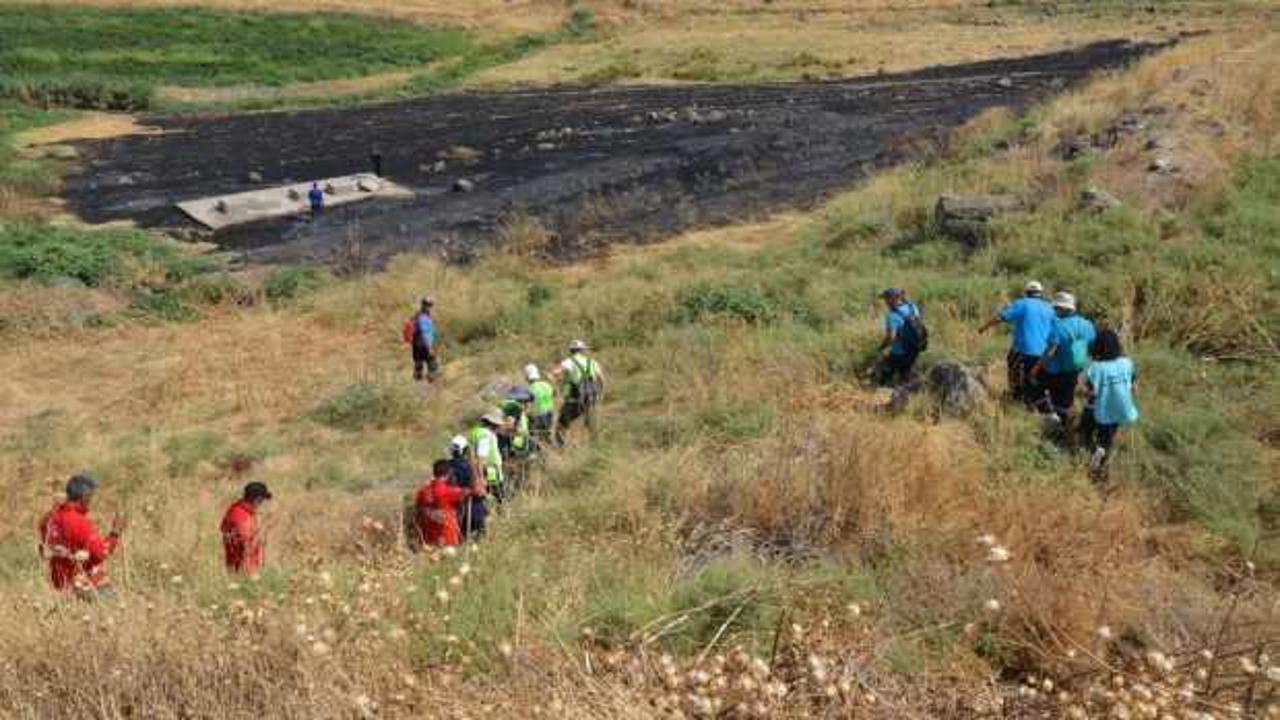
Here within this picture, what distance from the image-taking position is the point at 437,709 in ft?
11.1

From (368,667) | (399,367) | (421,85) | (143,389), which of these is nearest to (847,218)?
(399,367)

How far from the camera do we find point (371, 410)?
12625 millimetres

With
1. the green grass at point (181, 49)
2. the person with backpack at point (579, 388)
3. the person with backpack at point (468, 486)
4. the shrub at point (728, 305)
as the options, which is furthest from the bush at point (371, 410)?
the green grass at point (181, 49)

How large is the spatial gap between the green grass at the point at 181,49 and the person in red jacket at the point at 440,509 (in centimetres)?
4276

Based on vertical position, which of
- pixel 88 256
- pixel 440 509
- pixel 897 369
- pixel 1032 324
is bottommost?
pixel 88 256

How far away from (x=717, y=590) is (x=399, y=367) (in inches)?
444

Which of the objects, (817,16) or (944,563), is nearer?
(944,563)

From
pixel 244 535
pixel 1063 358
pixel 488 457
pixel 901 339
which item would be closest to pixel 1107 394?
pixel 1063 358

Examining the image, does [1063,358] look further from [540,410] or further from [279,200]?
[279,200]

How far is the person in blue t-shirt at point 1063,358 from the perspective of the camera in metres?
8.90

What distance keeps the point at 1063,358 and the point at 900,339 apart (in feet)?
5.87

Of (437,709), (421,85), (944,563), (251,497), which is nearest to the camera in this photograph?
(437,709)

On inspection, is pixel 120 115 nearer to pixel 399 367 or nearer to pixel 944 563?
pixel 399 367

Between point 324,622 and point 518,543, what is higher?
point 324,622
